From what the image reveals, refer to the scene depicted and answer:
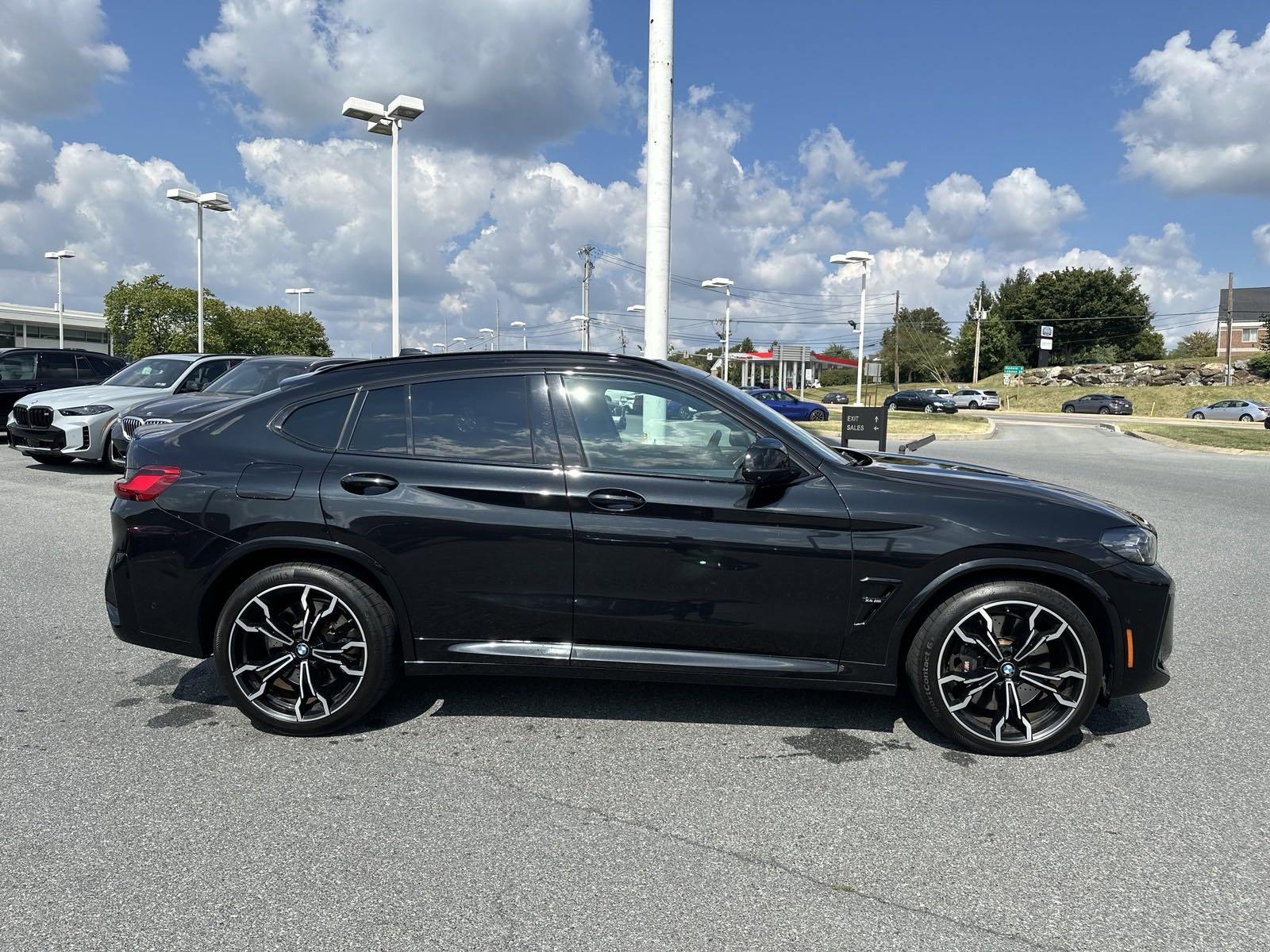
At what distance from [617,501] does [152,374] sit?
516 inches

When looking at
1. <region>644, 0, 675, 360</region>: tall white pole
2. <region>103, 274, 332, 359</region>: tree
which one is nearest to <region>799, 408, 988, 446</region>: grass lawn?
<region>644, 0, 675, 360</region>: tall white pole

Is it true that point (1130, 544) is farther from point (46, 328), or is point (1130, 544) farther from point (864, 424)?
point (46, 328)

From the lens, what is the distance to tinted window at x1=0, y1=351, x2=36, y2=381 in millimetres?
16348

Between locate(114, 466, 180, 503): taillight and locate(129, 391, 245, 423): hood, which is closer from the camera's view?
locate(114, 466, 180, 503): taillight

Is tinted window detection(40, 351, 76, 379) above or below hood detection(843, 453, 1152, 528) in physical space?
above

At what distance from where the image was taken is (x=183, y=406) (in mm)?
11352

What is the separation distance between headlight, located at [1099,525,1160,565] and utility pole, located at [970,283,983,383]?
84347mm

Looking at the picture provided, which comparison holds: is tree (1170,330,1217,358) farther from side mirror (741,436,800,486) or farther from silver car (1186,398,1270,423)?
side mirror (741,436,800,486)

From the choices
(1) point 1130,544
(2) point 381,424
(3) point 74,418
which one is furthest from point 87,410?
(1) point 1130,544

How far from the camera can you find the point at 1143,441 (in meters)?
28.4

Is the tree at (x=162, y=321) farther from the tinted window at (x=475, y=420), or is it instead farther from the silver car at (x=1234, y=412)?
the silver car at (x=1234, y=412)

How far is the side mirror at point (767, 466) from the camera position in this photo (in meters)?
3.60

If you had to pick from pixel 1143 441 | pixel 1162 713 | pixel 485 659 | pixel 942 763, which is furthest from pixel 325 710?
pixel 1143 441

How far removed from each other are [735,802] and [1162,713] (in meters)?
2.35
